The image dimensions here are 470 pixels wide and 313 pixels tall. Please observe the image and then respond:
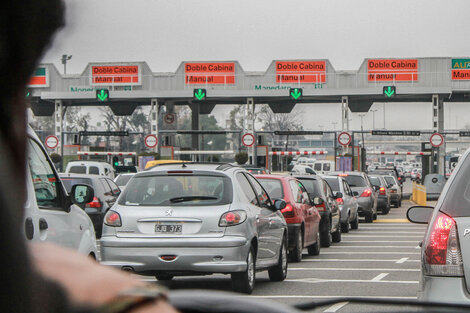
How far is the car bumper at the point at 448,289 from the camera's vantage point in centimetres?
530

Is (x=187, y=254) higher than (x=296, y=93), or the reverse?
(x=296, y=93)

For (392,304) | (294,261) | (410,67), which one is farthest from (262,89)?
(392,304)

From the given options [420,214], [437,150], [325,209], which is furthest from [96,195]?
[437,150]

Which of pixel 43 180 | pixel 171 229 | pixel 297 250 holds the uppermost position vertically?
pixel 43 180

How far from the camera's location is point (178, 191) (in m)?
10.8

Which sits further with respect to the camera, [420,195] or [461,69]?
[461,69]

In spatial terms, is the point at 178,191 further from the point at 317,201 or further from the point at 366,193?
the point at 366,193

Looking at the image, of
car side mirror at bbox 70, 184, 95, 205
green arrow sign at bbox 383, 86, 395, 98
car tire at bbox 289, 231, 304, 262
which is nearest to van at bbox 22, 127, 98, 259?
car side mirror at bbox 70, 184, 95, 205

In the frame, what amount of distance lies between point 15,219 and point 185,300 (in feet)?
1.55

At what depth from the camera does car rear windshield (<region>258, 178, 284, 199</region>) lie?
605 inches

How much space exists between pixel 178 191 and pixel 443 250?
18.5 ft

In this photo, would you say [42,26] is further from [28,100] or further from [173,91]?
[173,91]

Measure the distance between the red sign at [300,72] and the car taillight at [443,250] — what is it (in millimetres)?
45606

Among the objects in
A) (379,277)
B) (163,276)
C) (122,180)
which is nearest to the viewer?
(163,276)
